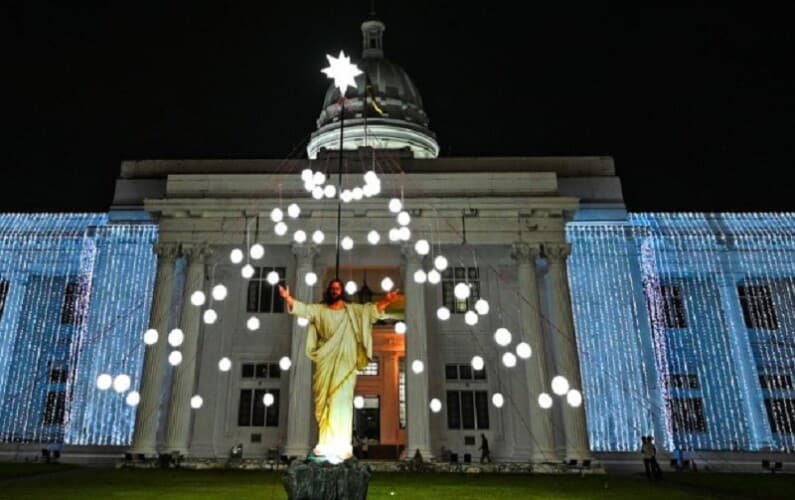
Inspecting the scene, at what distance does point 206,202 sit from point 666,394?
991 inches

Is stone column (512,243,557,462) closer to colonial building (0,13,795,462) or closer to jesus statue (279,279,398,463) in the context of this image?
colonial building (0,13,795,462)

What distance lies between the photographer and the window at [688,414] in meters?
32.6

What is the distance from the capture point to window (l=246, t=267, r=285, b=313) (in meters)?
31.4

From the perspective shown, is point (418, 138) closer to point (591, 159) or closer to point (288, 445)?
point (591, 159)

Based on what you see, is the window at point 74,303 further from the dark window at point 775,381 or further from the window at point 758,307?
the dark window at point 775,381

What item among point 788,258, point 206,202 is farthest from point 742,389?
point 206,202

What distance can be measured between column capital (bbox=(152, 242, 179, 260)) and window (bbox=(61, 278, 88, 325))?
8.21 m

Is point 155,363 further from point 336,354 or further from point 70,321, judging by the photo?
point 336,354

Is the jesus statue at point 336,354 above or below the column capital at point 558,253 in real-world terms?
below

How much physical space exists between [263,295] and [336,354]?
75.3ft

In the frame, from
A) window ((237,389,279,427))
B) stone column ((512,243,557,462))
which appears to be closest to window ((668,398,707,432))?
stone column ((512,243,557,462))

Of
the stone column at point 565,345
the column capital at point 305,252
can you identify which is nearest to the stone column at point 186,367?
the column capital at point 305,252

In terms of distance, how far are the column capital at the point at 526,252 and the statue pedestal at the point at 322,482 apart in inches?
848

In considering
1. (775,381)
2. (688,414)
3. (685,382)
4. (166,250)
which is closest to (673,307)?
(685,382)
